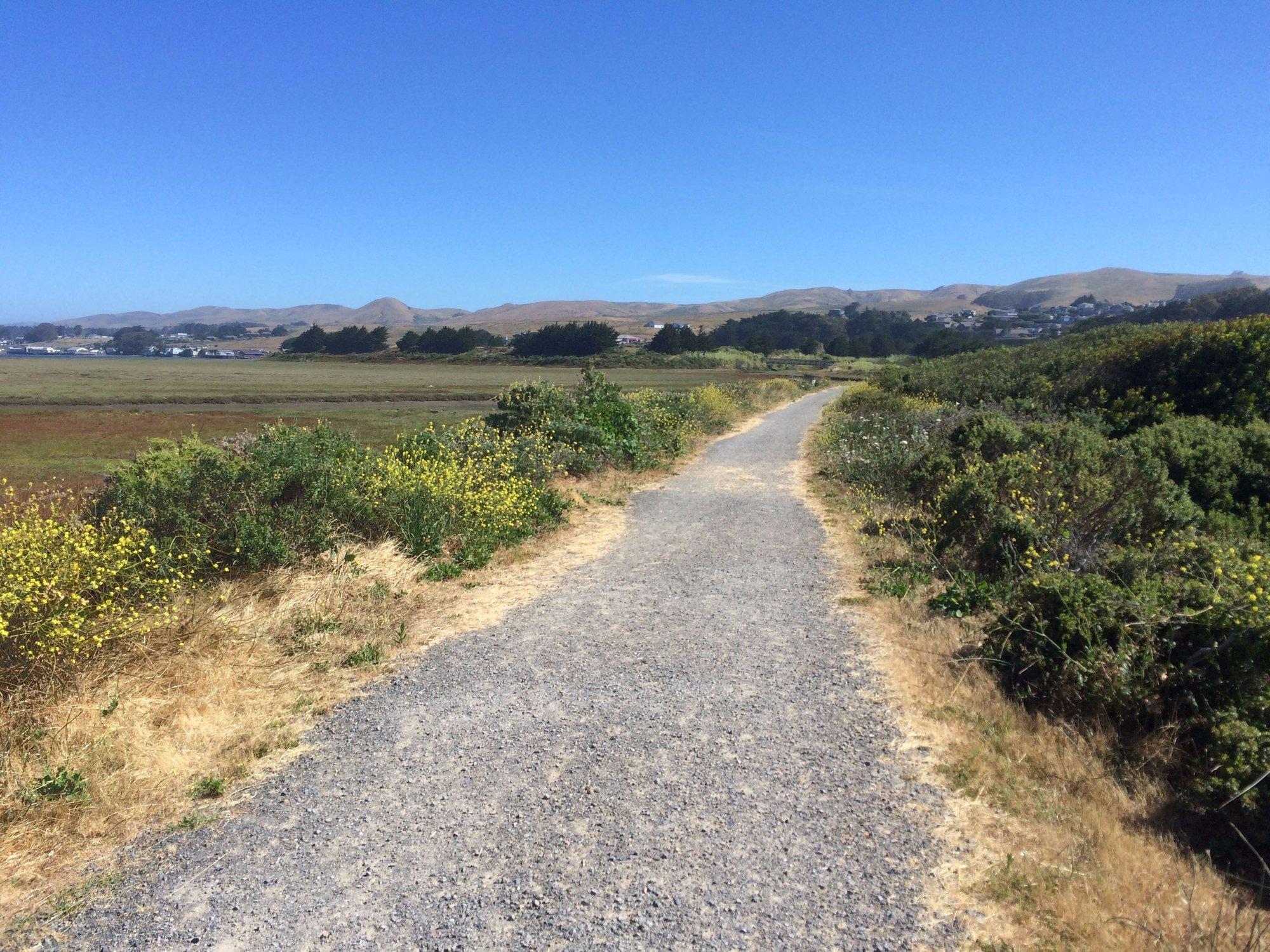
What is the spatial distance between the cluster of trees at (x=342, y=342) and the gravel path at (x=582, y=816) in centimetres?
10725

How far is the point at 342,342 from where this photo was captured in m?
108

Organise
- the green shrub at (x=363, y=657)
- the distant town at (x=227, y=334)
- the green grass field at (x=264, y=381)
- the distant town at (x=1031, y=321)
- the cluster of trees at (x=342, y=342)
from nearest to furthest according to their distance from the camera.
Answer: the green shrub at (x=363, y=657)
the green grass field at (x=264, y=381)
the distant town at (x=1031, y=321)
the distant town at (x=227, y=334)
the cluster of trees at (x=342, y=342)

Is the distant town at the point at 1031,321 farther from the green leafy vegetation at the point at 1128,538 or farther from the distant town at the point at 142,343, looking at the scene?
the distant town at the point at 142,343

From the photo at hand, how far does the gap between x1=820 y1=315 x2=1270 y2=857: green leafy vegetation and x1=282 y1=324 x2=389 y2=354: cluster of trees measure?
4009 inches

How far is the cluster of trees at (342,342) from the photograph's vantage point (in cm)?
10600

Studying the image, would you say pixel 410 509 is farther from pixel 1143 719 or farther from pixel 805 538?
pixel 1143 719

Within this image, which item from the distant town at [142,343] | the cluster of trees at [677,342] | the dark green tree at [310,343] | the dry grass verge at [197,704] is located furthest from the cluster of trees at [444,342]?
the dry grass verge at [197,704]

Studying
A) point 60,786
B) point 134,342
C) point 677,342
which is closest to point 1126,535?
point 60,786

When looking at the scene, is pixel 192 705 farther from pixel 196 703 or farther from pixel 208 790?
pixel 208 790

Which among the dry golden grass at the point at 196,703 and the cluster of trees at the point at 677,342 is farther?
the cluster of trees at the point at 677,342

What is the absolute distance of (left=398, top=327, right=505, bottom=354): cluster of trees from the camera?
102688 mm

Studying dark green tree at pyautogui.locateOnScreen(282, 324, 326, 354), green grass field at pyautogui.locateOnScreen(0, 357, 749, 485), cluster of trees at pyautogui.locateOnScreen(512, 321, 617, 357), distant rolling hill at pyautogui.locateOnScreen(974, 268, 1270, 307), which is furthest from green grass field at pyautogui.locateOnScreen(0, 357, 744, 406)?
distant rolling hill at pyautogui.locateOnScreen(974, 268, 1270, 307)

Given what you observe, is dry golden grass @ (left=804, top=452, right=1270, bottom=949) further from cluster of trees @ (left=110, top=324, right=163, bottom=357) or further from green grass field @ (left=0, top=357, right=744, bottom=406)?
cluster of trees @ (left=110, top=324, right=163, bottom=357)

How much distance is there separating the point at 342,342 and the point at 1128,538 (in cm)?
11256
